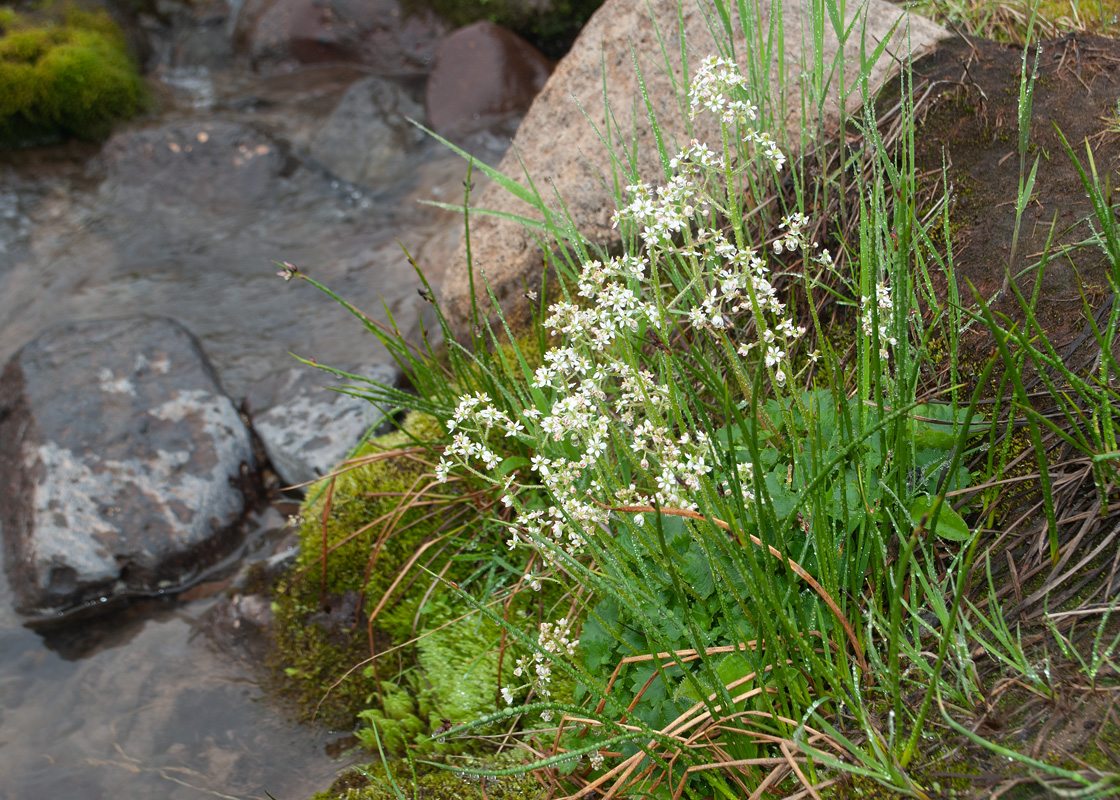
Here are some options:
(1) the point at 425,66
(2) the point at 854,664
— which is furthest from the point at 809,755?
(1) the point at 425,66

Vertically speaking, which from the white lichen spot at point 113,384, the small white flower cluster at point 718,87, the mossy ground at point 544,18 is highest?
the mossy ground at point 544,18

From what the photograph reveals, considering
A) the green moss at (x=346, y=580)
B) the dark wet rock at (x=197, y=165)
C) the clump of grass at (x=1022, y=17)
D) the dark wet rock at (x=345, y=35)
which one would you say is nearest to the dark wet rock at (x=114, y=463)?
the green moss at (x=346, y=580)

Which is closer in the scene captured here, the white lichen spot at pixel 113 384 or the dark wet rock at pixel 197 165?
the white lichen spot at pixel 113 384

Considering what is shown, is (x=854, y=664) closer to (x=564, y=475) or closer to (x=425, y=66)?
(x=564, y=475)

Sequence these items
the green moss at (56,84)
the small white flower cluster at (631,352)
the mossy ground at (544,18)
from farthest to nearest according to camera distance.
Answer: the mossy ground at (544,18) → the green moss at (56,84) → the small white flower cluster at (631,352)

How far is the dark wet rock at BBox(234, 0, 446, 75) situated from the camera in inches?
414

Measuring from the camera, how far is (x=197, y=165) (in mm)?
8133

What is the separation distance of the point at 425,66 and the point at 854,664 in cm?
1058

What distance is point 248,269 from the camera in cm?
712

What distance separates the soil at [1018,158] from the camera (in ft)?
7.70

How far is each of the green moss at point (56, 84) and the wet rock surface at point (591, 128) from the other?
764cm

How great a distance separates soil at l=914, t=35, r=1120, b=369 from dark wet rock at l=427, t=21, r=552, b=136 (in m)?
6.31

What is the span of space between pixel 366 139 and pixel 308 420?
4.67 metres

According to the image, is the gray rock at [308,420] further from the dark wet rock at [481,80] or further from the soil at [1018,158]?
the dark wet rock at [481,80]
